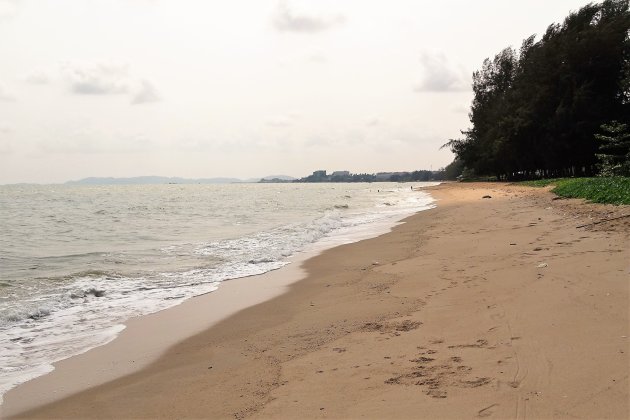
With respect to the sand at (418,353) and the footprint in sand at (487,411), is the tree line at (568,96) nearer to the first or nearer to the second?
the sand at (418,353)

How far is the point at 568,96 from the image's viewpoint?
144 feet

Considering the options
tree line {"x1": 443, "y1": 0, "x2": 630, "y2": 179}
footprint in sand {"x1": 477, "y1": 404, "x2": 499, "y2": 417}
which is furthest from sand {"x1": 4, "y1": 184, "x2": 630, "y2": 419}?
tree line {"x1": 443, "y1": 0, "x2": 630, "y2": 179}

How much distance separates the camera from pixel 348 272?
10289mm

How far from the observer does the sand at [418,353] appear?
360 centimetres

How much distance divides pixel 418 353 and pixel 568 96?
46.9 metres

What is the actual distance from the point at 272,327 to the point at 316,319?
0.64 m

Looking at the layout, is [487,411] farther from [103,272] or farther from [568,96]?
[568,96]

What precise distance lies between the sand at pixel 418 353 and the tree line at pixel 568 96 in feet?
108

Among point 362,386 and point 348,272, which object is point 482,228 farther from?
point 362,386

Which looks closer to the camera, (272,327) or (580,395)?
(580,395)

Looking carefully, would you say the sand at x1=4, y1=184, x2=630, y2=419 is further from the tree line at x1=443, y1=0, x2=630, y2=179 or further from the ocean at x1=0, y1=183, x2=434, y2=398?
the tree line at x1=443, y1=0, x2=630, y2=179

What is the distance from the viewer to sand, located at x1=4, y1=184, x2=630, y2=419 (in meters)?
3.60

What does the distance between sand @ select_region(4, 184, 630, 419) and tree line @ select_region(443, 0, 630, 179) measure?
32.8 meters

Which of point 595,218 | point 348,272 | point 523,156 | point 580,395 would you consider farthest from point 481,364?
point 523,156
